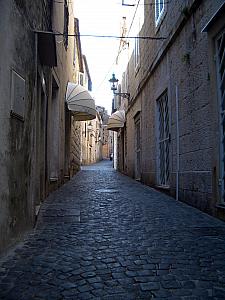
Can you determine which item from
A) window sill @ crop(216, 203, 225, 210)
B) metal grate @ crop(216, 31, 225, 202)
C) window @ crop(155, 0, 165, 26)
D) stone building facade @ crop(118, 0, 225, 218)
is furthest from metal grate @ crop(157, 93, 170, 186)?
window sill @ crop(216, 203, 225, 210)

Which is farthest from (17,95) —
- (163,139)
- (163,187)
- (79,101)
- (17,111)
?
(79,101)

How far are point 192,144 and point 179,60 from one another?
79.2 inches

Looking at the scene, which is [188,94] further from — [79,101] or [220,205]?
[79,101]

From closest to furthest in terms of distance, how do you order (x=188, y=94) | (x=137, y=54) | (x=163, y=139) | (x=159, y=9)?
(x=188, y=94)
(x=163, y=139)
(x=159, y=9)
(x=137, y=54)

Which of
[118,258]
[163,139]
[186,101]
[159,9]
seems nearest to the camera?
[118,258]

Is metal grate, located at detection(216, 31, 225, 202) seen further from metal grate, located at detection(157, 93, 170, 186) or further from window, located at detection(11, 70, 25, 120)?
metal grate, located at detection(157, 93, 170, 186)

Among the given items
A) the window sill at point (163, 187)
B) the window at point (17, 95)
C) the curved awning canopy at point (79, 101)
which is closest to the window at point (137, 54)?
the curved awning canopy at point (79, 101)

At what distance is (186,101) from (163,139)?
252cm

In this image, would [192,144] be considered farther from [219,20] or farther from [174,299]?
[174,299]

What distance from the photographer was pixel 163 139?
910cm

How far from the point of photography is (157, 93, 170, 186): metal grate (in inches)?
342

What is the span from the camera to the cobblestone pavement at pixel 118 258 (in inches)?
99.2

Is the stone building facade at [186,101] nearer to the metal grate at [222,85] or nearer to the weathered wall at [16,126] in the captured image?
the metal grate at [222,85]

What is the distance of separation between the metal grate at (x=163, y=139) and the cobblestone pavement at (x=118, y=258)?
3.25 meters
